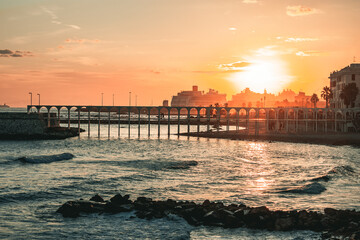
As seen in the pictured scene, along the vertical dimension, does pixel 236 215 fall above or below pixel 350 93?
below

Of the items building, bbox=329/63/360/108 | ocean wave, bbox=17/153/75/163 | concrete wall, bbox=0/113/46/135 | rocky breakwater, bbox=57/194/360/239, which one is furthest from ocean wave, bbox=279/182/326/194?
building, bbox=329/63/360/108

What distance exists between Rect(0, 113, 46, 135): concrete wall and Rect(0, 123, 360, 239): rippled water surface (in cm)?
3835

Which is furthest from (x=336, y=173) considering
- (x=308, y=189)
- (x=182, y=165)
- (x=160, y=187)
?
(x=160, y=187)

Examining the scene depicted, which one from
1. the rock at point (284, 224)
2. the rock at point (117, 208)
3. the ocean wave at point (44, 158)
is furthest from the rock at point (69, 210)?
the ocean wave at point (44, 158)

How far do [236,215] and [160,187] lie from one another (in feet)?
30.3

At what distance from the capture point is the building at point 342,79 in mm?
95312

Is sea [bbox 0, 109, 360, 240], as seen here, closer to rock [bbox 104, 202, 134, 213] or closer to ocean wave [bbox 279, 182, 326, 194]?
ocean wave [bbox 279, 182, 326, 194]

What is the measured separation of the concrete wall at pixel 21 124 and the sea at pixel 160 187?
121 ft

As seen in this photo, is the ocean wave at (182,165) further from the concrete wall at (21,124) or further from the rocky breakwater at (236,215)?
the concrete wall at (21,124)

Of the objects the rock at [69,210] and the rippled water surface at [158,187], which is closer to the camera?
the rippled water surface at [158,187]

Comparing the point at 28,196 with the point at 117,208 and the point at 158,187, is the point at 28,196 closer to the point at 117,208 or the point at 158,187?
the point at 117,208

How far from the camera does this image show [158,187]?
26.4 metres

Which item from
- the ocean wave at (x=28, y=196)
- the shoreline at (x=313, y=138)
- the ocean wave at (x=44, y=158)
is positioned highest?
the shoreline at (x=313, y=138)

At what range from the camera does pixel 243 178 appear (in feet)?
101
